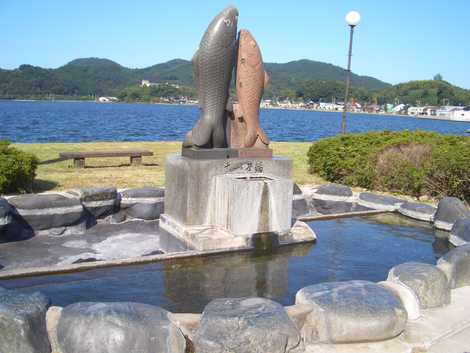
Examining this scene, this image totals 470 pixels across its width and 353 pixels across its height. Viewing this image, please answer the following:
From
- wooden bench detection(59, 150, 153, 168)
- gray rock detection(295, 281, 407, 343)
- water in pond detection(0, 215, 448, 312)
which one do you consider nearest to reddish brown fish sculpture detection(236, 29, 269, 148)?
water in pond detection(0, 215, 448, 312)

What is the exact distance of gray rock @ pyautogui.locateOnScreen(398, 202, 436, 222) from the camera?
8.05 m

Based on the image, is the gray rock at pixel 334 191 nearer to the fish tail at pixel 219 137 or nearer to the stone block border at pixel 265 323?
the fish tail at pixel 219 137

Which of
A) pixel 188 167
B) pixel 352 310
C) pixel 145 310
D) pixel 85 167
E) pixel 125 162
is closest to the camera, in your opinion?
pixel 145 310

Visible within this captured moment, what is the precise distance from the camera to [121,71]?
7618 inches

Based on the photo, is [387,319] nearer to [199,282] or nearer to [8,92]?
[199,282]

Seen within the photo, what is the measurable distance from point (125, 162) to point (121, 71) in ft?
620

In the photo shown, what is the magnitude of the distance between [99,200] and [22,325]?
4546 millimetres

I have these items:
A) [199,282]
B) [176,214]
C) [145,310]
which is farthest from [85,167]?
[145,310]

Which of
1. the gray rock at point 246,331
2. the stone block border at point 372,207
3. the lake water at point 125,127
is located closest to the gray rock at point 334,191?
the stone block border at point 372,207

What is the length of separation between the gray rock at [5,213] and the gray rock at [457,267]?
16.9ft

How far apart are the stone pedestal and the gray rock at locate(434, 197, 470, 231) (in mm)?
2821

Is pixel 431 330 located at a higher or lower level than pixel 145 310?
lower

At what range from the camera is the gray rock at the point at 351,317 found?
3.50 metres

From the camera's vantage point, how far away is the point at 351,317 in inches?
138
